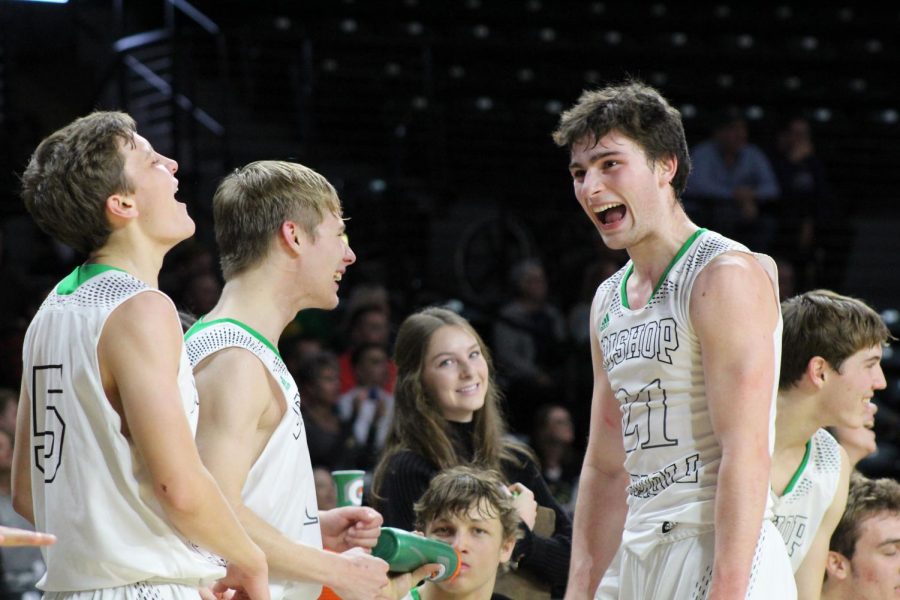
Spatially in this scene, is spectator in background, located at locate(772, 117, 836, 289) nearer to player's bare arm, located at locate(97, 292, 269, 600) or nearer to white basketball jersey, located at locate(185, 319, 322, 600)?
white basketball jersey, located at locate(185, 319, 322, 600)

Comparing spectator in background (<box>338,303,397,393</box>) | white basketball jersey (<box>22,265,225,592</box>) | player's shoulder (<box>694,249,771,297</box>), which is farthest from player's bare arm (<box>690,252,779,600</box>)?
spectator in background (<box>338,303,397,393</box>)

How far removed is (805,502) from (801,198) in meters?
6.52

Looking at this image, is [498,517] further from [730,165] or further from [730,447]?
[730,165]

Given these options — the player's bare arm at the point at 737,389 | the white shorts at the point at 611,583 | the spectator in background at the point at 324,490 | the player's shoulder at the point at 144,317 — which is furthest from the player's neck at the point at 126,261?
the spectator in background at the point at 324,490

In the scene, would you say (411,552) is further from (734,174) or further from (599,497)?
(734,174)

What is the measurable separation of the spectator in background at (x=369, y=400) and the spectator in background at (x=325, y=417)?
0.21 feet

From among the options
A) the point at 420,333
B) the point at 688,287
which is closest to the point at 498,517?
the point at 420,333

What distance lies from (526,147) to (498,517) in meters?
6.43

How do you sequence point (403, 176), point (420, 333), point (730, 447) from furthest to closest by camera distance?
point (403, 176), point (420, 333), point (730, 447)

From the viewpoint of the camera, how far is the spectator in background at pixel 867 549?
370 cm

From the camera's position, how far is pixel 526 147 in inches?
385

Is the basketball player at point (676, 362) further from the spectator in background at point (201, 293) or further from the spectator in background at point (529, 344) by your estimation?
the spectator in background at point (529, 344)

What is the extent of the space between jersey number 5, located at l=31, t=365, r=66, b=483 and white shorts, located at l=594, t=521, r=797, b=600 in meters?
1.28

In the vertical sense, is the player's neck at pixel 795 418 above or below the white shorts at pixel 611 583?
above
